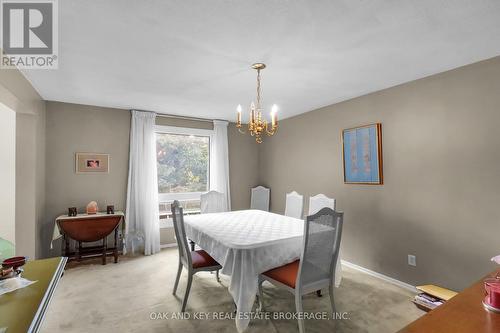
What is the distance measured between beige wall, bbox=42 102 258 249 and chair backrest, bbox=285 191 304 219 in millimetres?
2257

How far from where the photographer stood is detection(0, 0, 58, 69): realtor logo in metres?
1.58

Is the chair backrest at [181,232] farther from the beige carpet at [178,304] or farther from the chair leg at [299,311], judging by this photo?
the chair leg at [299,311]

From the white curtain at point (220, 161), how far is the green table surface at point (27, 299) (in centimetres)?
335

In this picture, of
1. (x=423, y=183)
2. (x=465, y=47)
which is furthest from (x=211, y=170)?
(x=465, y=47)

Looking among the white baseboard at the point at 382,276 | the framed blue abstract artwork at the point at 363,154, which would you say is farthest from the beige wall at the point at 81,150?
the white baseboard at the point at 382,276

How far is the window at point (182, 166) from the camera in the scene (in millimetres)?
4469

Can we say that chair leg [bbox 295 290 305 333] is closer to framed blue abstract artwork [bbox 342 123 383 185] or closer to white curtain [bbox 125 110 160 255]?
framed blue abstract artwork [bbox 342 123 383 185]

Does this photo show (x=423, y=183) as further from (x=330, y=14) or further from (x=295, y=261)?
(x=330, y=14)

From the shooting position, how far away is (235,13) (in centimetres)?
162

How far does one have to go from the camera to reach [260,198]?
16.5 ft

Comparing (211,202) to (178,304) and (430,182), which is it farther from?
(430,182)

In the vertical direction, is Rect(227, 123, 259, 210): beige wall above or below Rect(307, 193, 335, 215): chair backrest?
above

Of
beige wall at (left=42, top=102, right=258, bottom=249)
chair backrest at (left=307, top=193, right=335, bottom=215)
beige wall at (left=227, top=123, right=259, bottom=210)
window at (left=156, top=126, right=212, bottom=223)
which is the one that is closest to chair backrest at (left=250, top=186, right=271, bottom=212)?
beige wall at (left=227, top=123, right=259, bottom=210)

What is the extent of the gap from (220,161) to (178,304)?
2.79 metres
